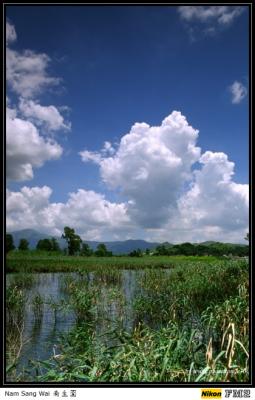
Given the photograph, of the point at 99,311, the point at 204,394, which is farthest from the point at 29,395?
the point at 99,311

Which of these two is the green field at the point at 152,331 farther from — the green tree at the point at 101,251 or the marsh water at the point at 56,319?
the green tree at the point at 101,251

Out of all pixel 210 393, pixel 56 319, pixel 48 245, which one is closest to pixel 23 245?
pixel 48 245

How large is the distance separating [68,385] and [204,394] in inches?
33.7

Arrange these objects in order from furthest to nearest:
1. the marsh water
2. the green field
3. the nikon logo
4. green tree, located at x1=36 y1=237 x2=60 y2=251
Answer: green tree, located at x1=36 y1=237 x2=60 y2=251 < the marsh water < the green field < the nikon logo

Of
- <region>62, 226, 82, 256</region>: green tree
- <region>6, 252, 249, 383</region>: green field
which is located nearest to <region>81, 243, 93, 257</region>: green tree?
<region>62, 226, 82, 256</region>: green tree

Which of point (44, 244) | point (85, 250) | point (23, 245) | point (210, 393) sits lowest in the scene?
point (85, 250)

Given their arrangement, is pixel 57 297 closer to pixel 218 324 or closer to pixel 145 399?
pixel 218 324

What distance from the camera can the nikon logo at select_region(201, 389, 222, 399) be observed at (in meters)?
2.60

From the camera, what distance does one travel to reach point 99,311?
36.7ft

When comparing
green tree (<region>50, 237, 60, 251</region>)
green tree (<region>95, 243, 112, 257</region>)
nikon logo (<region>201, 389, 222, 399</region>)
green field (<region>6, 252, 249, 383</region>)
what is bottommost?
green tree (<region>95, 243, 112, 257</region>)

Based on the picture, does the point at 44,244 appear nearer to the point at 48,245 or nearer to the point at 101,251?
the point at 48,245

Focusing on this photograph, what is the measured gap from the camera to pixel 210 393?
2609 millimetres

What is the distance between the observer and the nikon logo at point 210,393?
2.60 m

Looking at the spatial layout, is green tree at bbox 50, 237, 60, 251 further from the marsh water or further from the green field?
the marsh water
